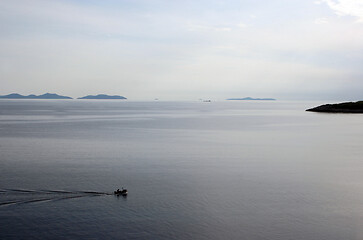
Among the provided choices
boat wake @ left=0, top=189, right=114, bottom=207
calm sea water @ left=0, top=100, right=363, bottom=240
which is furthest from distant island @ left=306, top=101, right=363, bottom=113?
boat wake @ left=0, top=189, right=114, bottom=207

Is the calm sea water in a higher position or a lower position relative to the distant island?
lower

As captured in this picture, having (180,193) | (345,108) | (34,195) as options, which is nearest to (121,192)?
(180,193)

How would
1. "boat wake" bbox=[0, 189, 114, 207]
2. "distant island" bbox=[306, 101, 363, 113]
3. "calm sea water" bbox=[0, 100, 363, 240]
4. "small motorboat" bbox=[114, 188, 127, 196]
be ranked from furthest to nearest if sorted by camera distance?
"distant island" bbox=[306, 101, 363, 113], "small motorboat" bbox=[114, 188, 127, 196], "boat wake" bbox=[0, 189, 114, 207], "calm sea water" bbox=[0, 100, 363, 240]

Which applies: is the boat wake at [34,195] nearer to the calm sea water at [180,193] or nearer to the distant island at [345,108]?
the calm sea water at [180,193]

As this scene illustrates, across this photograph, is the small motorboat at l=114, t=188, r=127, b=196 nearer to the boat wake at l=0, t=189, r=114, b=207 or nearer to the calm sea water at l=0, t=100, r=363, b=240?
the calm sea water at l=0, t=100, r=363, b=240

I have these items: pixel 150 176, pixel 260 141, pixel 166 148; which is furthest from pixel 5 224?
pixel 260 141

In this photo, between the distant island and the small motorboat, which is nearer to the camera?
the small motorboat

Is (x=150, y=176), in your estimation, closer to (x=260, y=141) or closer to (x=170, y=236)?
(x=170, y=236)

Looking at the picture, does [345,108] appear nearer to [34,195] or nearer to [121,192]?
[121,192]

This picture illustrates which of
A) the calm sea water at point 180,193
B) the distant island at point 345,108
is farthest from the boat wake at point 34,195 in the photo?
→ the distant island at point 345,108

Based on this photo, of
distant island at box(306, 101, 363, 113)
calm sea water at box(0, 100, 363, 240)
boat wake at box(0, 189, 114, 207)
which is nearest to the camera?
calm sea water at box(0, 100, 363, 240)

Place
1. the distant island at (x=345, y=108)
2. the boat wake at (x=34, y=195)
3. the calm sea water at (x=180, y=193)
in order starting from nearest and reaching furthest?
the calm sea water at (x=180, y=193) < the boat wake at (x=34, y=195) < the distant island at (x=345, y=108)
